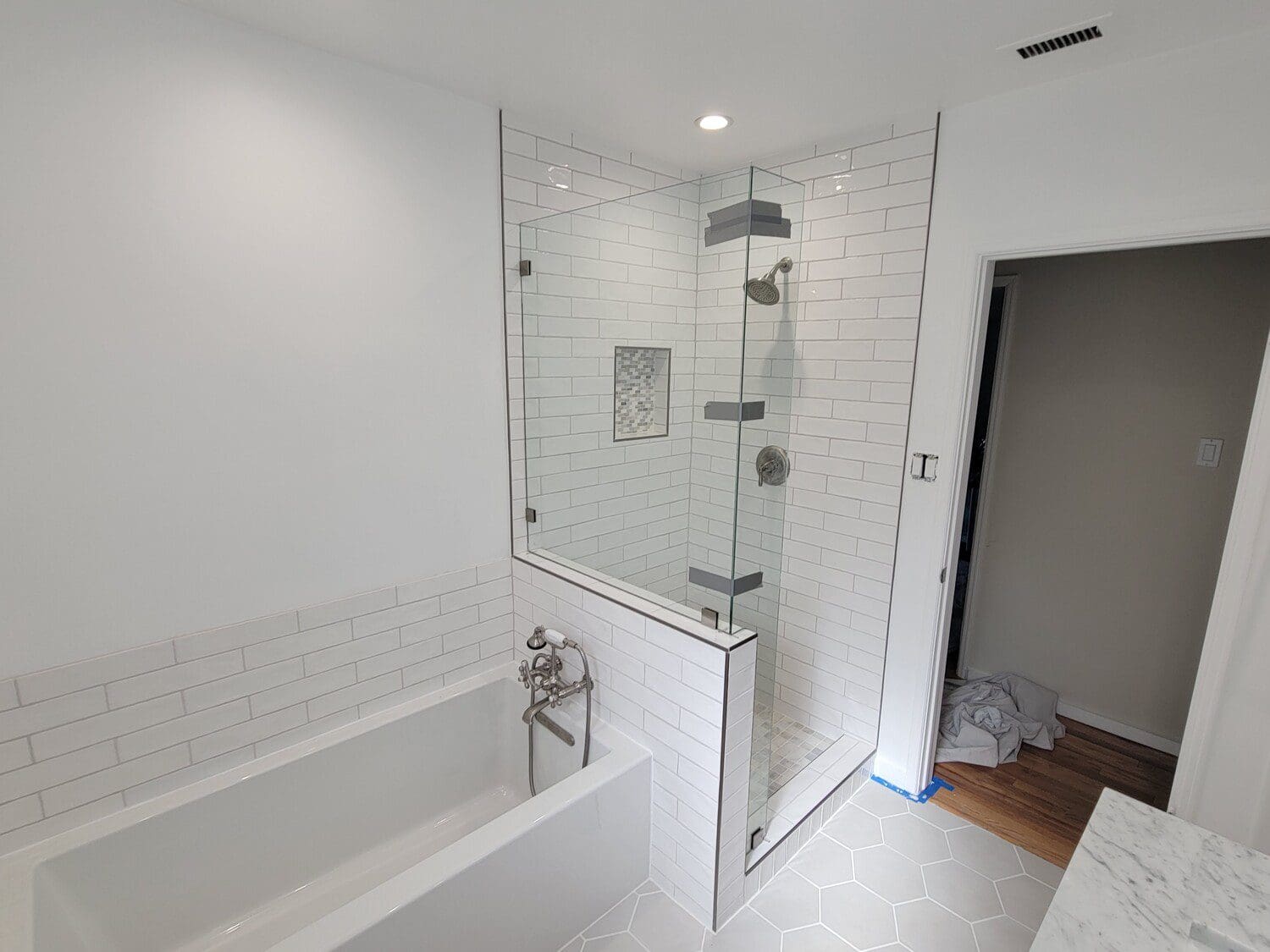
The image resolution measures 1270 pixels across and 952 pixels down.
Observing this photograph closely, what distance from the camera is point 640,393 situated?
8.06 feet

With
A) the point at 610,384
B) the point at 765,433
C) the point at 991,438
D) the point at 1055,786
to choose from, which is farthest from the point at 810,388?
the point at 1055,786

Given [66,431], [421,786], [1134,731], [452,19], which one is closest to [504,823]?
[421,786]

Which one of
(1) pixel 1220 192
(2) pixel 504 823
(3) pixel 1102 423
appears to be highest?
(1) pixel 1220 192

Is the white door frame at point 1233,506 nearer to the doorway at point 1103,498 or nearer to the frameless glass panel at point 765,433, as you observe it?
the doorway at point 1103,498

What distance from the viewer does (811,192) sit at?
2424mm

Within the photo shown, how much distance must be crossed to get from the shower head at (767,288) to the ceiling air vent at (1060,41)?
0.82m

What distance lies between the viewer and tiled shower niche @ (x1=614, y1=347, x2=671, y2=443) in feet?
7.84

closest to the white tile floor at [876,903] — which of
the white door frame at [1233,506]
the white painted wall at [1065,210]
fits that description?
the white painted wall at [1065,210]

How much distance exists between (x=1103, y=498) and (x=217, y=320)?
3.61m

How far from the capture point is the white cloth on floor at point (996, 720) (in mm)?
2639

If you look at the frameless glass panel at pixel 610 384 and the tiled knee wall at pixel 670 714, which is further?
the frameless glass panel at pixel 610 384

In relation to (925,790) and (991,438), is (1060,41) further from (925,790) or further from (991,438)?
(925,790)

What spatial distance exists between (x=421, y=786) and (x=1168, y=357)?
3539 mm

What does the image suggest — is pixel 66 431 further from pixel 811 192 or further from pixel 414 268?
pixel 811 192
